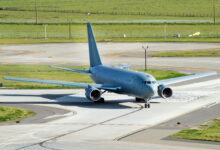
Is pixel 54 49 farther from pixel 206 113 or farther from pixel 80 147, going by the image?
pixel 80 147

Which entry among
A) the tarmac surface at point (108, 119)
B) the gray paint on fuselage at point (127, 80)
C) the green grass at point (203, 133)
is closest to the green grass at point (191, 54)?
the tarmac surface at point (108, 119)

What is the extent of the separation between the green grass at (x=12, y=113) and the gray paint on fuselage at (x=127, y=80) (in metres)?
11.4

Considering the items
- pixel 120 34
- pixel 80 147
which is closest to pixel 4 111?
pixel 80 147

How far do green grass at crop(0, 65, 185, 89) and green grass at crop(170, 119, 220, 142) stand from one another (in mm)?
36173

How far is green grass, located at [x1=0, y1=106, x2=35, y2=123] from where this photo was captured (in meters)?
59.6

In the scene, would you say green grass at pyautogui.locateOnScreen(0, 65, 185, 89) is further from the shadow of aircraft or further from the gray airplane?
the gray airplane

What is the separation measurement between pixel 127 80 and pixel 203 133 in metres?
17.6

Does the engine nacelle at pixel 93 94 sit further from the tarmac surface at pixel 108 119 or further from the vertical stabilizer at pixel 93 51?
the vertical stabilizer at pixel 93 51

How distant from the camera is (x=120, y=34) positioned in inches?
7815

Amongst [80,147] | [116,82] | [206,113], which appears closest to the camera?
[80,147]

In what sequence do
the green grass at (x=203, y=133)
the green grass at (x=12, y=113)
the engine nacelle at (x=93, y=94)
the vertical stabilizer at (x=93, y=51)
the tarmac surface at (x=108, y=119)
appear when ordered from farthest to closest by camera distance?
1. the vertical stabilizer at (x=93, y=51)
2. the engine nacelle at (x=93, y=94)
3. the green grass at (x=12, y=113)
4. the green grass at (x=203, y=133)
5. the tarmac surface at (x=108, y=119)

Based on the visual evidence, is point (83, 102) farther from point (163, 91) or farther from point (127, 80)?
point (163, 91)

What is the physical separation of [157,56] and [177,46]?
23.7 m

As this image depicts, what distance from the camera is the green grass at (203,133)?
4825 centimetres
